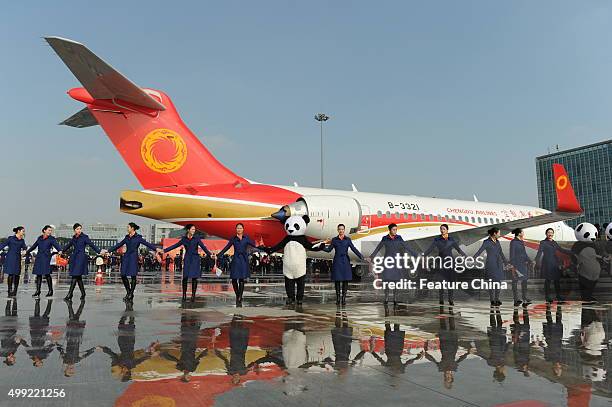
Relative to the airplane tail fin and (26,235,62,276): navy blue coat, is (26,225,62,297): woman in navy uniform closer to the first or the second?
(26,235,62,276): navy blue coat

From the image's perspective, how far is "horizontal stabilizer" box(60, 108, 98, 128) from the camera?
1608 centimetres

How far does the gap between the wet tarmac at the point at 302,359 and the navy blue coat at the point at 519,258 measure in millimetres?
2383

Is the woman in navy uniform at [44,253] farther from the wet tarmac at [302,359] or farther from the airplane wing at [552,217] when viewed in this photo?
the airplane wing at [552,217]

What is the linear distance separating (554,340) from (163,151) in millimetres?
13694

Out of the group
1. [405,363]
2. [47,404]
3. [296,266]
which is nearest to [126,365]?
[47,404]

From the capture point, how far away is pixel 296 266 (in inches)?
432

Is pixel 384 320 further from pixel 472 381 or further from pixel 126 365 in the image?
pixel 126 365

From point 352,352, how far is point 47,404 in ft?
9.80

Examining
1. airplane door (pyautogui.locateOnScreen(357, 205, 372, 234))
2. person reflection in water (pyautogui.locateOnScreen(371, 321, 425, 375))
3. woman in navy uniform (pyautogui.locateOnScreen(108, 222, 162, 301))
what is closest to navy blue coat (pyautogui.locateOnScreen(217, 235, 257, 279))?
woman in navy uniform (pyautogui.locateOnScreen(108, 222, 162, 301))

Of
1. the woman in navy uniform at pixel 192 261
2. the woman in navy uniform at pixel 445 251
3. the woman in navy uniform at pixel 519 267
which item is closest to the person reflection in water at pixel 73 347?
the woman in navy uniform at pixel 192 261

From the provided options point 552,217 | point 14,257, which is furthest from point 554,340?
point 552,217

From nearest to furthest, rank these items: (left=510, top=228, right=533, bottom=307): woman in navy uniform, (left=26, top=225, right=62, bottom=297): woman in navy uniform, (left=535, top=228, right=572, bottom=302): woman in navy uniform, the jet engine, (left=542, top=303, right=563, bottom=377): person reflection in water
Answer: (left=542, top=303, right=563, bottom=377): person reflection in water, (left=510, top=228, right=533, bottom=307): woman in navy uniform, (left=535, top=228, right=572, bottom=302): woman in navy uniform, (left=26, top=225, right=62, bottom=297): woman in navy uniform, the jet engine

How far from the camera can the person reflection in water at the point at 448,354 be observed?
430cm

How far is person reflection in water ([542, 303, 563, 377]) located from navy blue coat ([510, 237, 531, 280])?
6.28 ft
